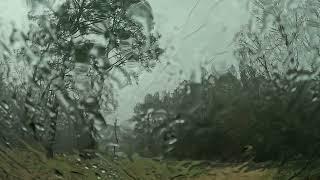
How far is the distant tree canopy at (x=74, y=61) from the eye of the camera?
1.30 meters

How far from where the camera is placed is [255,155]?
136 cm

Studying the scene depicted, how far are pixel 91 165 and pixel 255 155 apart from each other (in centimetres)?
48

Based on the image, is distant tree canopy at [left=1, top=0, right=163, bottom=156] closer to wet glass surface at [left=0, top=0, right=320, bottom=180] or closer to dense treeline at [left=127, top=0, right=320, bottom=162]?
wet glass surface at [left=0, top=0, right=320, bottom=180]

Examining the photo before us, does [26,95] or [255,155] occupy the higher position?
[26,95]

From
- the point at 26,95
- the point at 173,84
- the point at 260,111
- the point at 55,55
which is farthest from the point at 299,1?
the point at 26,95

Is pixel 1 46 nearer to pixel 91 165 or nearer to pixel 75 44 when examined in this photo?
pixel 75 44

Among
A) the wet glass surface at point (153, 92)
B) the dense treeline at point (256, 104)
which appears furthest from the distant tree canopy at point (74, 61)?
the dense treeline at point (256, 104)

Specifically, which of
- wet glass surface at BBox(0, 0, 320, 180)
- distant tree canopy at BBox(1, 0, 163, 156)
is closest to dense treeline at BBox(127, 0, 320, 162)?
wet glass surface at BBox(0, 0, 320, 180)

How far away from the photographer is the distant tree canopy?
130 centimetres

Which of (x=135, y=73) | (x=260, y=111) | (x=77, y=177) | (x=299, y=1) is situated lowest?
(x=77, y=177)

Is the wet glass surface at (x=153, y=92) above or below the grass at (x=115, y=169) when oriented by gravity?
above

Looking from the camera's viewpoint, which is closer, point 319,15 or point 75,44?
point 75,44

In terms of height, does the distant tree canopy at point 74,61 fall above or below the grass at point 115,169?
above

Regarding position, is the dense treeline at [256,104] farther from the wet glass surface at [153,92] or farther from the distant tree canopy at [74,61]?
the distant tree canopy at [74,61]
